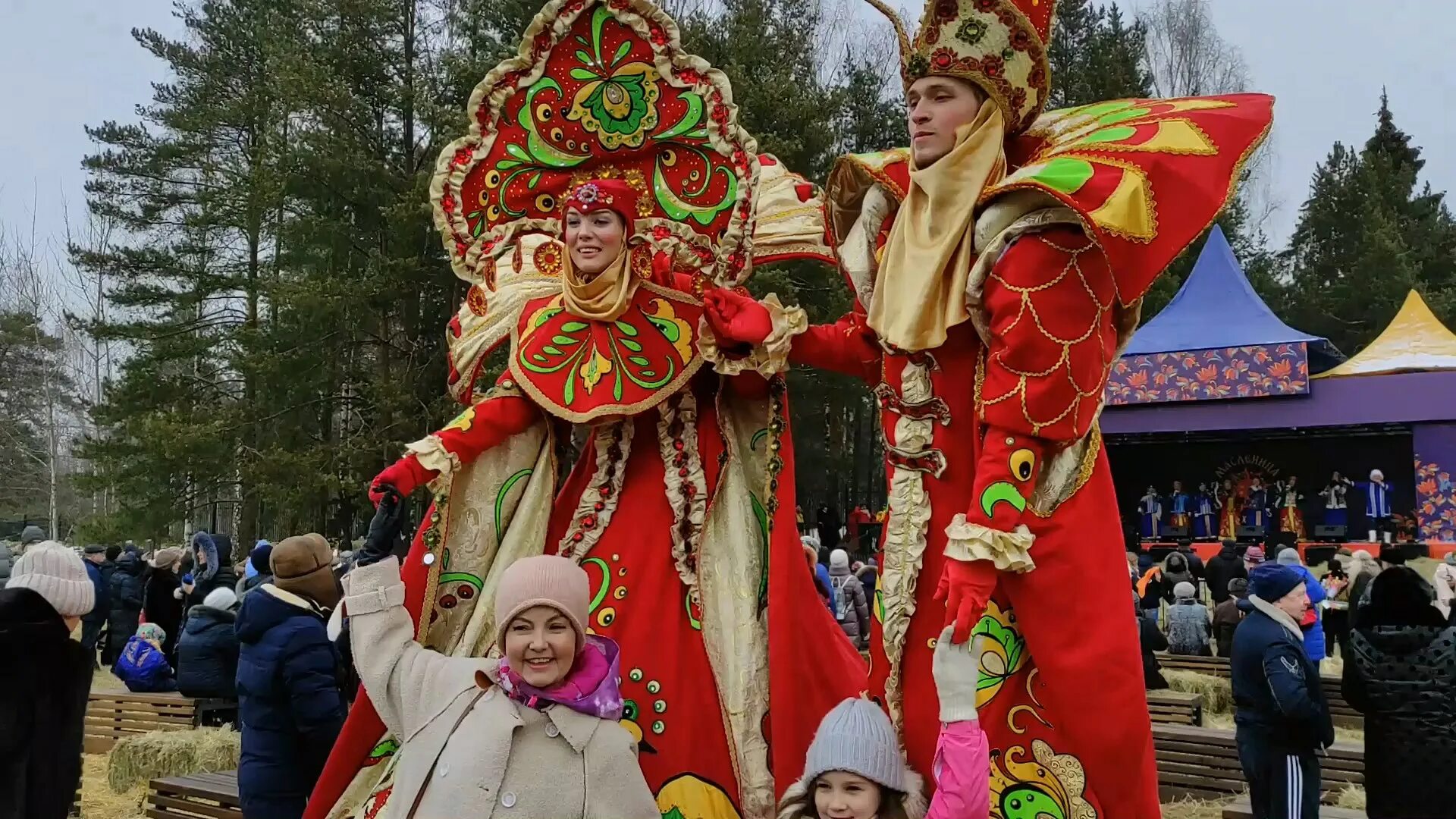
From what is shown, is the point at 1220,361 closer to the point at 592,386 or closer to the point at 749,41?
the point at 749,41

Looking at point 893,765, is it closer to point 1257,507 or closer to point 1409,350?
point 1409,350

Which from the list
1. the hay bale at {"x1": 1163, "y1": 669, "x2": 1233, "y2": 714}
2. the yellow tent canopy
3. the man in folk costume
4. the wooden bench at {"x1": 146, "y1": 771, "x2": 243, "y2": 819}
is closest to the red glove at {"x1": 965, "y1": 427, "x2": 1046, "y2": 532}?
the man in folk costume

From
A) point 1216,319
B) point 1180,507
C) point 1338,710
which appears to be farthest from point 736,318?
point 1180,507

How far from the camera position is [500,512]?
3.29 m

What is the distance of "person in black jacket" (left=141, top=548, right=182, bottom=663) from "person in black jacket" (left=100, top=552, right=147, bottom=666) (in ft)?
0.56

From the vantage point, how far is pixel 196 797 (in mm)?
5113

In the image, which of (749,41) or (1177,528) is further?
(1177,528)

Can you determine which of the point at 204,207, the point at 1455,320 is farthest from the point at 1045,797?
the point at 1455,320

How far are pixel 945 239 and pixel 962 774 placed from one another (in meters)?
1.06

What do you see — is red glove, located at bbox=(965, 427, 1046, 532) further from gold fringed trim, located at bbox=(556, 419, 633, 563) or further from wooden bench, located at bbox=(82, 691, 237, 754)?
wooden bench, located at bbox=(82, 691, 237, 754)

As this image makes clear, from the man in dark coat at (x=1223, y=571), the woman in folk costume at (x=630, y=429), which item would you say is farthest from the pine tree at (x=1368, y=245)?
the woman in folk costume at (x=630, y=429)

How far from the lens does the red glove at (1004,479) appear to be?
210 centimetres

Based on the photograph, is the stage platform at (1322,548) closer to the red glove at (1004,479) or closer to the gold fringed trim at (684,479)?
the gold fringed trim at (684,479)

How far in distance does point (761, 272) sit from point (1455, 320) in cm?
2091
